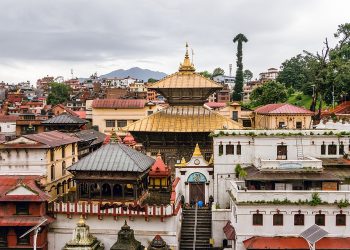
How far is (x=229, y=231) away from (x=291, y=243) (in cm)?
435

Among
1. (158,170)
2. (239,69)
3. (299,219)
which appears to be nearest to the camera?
(299,219)

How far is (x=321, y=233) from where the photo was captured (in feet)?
92.3

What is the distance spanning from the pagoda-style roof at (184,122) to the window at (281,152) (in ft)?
21.8

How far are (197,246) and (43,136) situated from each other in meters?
16.3

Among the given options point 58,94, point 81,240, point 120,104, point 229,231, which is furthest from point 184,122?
point 58,94

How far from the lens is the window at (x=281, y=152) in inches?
1448

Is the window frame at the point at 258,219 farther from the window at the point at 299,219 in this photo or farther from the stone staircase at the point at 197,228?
the stone staircase at the point at 197,228

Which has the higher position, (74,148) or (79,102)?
(79,102)

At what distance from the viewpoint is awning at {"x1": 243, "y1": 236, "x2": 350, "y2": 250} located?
29.6 m

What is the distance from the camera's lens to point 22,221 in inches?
1261

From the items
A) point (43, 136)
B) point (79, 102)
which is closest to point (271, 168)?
point (43, 136)

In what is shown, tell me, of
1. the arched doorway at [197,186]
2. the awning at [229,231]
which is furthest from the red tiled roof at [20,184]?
the awning at [229,231]

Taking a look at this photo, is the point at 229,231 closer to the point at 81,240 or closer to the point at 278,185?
the point at 278,185

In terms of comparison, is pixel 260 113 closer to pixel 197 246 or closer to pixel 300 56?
pixel 197 246
